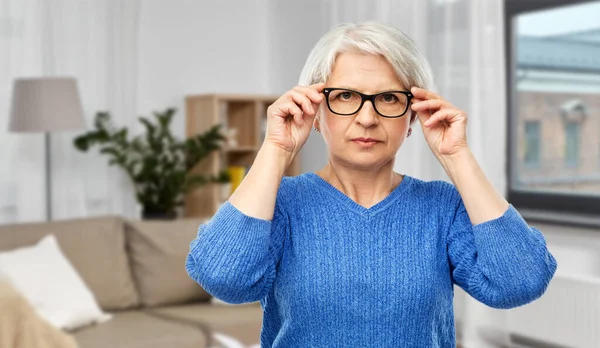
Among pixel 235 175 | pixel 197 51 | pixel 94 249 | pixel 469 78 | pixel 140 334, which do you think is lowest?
pixel 140 334

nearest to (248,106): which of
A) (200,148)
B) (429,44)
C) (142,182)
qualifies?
(200,148)

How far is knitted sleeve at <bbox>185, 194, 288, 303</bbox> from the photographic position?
1018 millimetres

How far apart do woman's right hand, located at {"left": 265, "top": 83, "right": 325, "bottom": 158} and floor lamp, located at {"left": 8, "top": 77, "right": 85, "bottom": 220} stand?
2969 mm

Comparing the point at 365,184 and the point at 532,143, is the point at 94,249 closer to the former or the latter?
the point at 532,143

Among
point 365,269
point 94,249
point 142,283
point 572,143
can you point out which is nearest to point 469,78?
point 572,143

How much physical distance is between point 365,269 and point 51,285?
2576 mm

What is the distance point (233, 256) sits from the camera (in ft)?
3.34

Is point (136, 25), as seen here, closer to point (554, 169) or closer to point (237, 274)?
point (554, 169)

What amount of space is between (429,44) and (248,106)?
4.74 feet

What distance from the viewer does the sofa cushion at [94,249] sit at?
3.56m

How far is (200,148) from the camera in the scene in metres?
4.64

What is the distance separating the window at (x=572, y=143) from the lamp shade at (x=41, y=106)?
243cm

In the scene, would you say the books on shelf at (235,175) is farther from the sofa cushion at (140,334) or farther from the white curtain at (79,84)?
the sofa cushion at (140,334)

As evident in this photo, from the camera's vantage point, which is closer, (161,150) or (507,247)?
(507,247)
